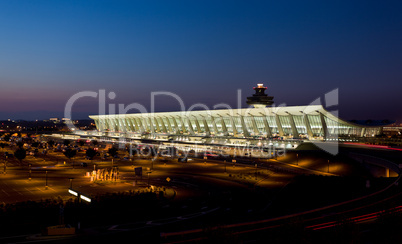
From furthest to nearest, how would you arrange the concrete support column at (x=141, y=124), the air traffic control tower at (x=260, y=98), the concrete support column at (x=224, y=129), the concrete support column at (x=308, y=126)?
the concrete support column at (x=141, y=124) → the air traffic control tower at (x=260, y=98) → the concrete support column at (x=224, y=129) → the concrete support column at (x=308, y=126)

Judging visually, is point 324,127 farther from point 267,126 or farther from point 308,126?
point 267,126

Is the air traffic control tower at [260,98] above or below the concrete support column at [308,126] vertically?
above

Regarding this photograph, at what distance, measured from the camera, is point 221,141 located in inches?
3703

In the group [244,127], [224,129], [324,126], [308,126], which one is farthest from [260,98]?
[324,126]

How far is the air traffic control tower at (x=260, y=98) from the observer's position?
130 metres

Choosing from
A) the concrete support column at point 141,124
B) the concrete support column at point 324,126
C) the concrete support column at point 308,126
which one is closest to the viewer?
the concrete support column at point 324,126

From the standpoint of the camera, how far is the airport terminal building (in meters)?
81.3

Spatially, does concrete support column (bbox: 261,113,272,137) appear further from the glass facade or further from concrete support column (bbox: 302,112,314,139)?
concrete support column (bbox: 302,112,314,139)

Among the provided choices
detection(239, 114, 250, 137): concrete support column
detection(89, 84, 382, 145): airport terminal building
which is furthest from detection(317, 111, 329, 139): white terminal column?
detection(239, 114, 250, 137): concrete support column

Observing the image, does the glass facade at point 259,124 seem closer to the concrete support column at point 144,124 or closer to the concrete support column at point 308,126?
the concrete support column at point 308,126

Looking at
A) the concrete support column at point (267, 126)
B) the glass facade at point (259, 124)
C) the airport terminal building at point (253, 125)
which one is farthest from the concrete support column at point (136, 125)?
the concrete support column at point (267, 126)

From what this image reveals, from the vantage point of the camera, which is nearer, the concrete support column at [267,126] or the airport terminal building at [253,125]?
the airport terminal building at [253,125]

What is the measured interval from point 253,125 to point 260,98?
3847cm

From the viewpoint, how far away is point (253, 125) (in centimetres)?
9388
